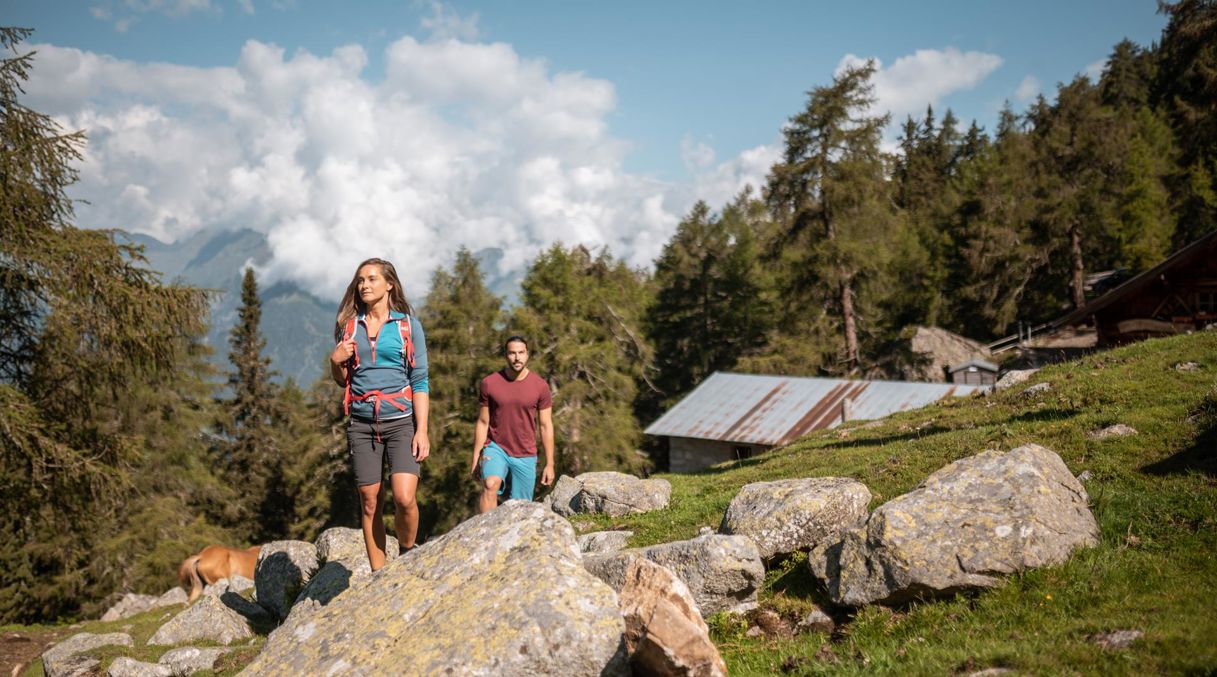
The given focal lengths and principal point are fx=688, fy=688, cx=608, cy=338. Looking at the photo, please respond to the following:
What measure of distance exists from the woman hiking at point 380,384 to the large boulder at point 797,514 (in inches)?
140

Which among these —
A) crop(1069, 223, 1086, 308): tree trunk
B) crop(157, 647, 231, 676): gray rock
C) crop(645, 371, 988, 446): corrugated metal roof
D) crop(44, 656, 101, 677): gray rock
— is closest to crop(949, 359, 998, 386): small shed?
crop(645, 371, 988, 446): corrugated metal roof

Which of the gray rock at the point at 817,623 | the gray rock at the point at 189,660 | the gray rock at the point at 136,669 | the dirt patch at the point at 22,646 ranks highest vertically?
the gray rock at the point at 817,623

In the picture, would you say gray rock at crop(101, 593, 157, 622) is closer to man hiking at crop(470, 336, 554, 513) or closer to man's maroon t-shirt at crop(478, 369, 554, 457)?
man hiking at crop(470, 336, 554, 513)

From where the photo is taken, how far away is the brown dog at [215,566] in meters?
17.1

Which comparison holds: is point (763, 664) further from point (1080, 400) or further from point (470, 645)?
point (1080, 400)

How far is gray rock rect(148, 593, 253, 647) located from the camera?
11141 mm

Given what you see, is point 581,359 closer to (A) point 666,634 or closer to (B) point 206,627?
(B) point 206,627

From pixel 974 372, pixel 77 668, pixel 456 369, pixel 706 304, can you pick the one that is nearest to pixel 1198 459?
pixel 77 668

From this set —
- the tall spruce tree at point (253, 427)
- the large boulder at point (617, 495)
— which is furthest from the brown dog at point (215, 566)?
the tall spruce tree at point (253, 427)

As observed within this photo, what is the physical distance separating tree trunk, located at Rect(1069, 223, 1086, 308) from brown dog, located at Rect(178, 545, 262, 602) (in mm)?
52591

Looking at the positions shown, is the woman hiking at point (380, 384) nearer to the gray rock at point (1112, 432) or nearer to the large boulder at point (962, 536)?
the large boulder at point (962, 536)

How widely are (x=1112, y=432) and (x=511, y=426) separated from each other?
8.05 meters

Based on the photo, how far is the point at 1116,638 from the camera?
462 cm

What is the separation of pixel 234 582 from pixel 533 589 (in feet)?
41.1
